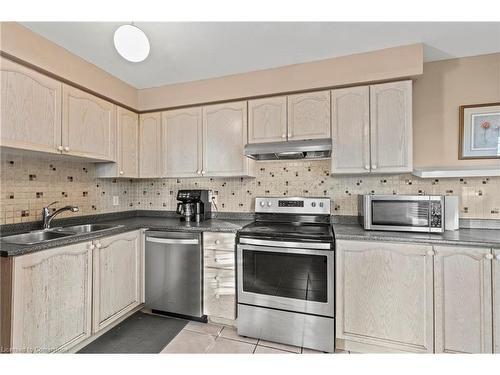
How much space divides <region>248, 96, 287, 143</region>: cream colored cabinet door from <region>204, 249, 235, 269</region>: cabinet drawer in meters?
1.08

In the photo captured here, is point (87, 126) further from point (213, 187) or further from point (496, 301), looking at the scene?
point (496, 301)

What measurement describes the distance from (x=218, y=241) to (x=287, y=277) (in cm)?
66

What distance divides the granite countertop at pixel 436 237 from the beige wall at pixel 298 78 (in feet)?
4.02

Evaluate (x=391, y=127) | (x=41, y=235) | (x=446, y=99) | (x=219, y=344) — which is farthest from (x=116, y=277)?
(x=446, y=99)

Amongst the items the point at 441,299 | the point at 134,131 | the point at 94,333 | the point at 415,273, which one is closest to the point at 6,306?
the point at 94,333

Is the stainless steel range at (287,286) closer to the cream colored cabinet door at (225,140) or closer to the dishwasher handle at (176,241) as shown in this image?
the dishwasher handle at (176,241)

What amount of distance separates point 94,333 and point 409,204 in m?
2.62

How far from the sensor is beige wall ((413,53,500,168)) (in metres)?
2.01

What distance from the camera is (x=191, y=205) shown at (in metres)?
2.59

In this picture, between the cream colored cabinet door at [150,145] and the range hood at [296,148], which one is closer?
the range hood at [296,148]

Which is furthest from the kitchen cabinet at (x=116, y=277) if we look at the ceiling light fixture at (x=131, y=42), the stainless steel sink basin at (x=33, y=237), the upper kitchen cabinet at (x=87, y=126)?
the ceiling light fixture at (x=131, y=42)

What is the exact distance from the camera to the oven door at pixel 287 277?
182cm

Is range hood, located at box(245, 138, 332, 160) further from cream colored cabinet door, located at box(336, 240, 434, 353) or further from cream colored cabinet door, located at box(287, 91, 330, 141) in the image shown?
cream colored cabinet door, located at box(336, 240, 434, 353)

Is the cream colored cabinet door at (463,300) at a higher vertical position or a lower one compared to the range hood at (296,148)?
lower
